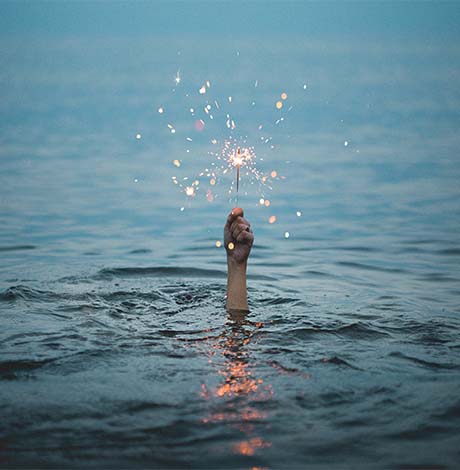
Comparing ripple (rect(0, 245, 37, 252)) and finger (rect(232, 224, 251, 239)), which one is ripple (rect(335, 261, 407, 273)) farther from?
ripple (rect(0, 245, 37, 252))

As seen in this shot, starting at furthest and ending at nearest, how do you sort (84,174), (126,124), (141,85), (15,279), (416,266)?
1. (141,85)
2. (126,124)
3. (84,174)
4. (416,266)
5. (15,279)

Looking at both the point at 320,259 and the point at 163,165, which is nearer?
the point at 320,259

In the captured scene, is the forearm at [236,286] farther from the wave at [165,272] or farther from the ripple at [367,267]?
the ripple at [367,267]

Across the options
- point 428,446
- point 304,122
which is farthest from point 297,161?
point 428,446

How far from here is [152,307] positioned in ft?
31.7

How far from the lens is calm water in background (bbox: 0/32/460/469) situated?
611 centimetres

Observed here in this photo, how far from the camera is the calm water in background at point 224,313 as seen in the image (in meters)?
6.11

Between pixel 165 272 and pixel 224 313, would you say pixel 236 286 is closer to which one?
pixel 224 313

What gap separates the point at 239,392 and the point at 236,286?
2.46 meters

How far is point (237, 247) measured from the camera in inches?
350

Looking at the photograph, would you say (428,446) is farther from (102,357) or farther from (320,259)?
(320,259)

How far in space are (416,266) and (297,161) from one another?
41.2 feet

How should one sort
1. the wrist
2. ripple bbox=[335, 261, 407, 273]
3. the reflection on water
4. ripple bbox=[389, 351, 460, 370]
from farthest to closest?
1. ripple bbox=[335, 261, 407, 273]
2. the wrist
3. ripple bbox=[389, 351, 460, 370]
4. the reflection on water

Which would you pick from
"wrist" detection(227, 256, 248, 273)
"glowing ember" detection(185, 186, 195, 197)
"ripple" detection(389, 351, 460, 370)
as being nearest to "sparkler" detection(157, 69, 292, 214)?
"glowing ember" detection(185, 186, 195, 197)
